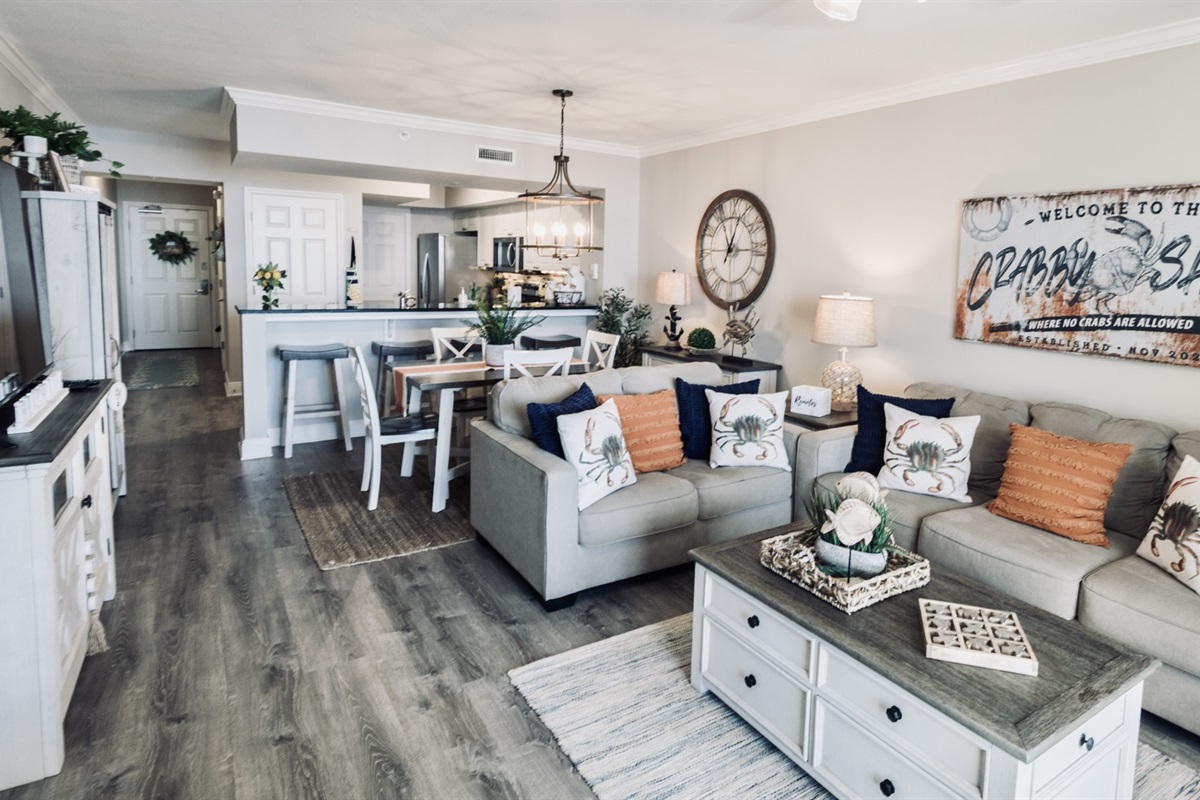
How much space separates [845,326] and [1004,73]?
4.91 feet

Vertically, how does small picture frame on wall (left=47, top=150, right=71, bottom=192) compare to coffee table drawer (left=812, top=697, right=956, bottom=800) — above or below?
above

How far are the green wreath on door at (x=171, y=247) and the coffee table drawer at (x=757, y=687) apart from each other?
10.5 m

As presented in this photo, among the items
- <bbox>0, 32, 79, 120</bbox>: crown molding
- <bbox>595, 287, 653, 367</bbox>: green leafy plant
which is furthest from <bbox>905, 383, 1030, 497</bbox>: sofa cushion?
<bbox>0, 32, 79, 120</bbox>: crown molding

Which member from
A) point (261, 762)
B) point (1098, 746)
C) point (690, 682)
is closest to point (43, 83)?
point (261, 762)

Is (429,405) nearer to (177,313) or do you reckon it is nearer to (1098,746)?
(1098,746)

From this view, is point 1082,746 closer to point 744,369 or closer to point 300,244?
point 744,369

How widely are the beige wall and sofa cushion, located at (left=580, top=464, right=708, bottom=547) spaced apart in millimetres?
1890

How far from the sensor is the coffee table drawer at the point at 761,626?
83.5 inches

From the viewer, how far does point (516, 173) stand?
5863mm

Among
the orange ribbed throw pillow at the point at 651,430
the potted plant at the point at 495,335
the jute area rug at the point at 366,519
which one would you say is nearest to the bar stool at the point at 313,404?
the jute area rug at the point at 366,519

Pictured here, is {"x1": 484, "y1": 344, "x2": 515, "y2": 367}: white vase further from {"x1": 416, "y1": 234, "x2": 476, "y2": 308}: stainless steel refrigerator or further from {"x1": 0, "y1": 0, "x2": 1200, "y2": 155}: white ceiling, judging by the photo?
{"x1": 416, "y1": 234, "x2": 476, "y2": 308}: stainless steel refrigerator

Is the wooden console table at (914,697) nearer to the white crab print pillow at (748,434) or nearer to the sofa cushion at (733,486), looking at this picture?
the sofa cushion at (733,486)

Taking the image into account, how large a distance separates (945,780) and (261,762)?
1.89m

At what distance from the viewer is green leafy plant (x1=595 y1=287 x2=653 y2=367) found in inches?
251
